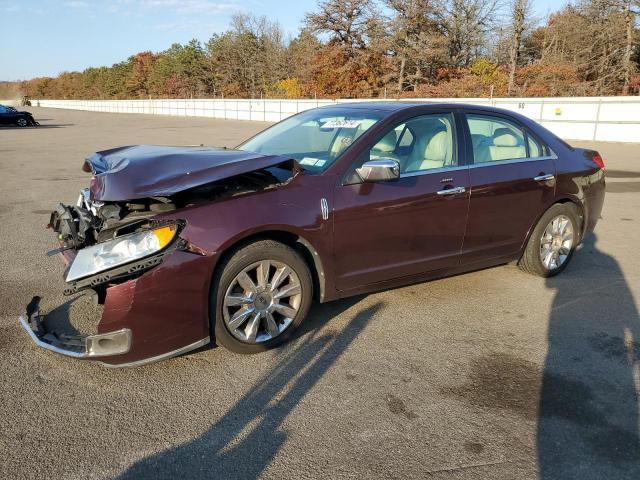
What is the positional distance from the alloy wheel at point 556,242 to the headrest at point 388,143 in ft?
6.04

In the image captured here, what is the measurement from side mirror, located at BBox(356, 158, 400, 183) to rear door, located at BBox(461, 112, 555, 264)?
1.00 meters

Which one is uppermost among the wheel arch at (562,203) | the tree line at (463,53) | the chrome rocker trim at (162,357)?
the tree line at (463,53)

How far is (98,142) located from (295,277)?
19832mm

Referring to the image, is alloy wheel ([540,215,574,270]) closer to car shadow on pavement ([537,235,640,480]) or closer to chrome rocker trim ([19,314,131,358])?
car shadow on pavement ([537,235,640,480])

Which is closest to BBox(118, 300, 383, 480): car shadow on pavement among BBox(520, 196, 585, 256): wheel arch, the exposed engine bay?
the exposed engine bay

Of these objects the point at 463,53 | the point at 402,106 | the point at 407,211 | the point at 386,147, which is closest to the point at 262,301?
the point at 407,211

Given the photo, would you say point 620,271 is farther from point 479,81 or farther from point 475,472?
point 479,81

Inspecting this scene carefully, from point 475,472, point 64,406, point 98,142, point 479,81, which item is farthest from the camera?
point 479,81

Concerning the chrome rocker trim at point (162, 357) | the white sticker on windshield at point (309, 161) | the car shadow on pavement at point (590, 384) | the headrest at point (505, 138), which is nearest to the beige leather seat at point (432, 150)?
the headrest at point (505, 138)

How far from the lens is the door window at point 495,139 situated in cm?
445

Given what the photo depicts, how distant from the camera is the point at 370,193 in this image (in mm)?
3732

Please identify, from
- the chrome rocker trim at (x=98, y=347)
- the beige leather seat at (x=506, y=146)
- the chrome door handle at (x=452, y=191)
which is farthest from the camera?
the beige leather seat at (x=506, y=146)

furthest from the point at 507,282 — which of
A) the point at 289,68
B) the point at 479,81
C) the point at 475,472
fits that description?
the point at 289,68

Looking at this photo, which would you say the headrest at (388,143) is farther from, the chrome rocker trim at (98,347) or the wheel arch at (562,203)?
the chrome rocker trim at (98,347)
